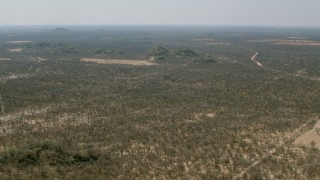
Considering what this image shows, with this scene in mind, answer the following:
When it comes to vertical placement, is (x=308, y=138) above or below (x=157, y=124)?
above

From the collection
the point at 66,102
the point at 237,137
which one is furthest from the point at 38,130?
the point at 237,137

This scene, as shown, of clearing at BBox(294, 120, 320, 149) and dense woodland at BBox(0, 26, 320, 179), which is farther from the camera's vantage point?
clearing at BBox(294, 120, 320, 149)

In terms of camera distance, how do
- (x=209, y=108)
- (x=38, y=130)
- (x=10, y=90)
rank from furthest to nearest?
(x=10, y=90) → (x=209, y=108) → (x=38, y=130)

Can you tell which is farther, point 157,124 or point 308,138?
point 157,124

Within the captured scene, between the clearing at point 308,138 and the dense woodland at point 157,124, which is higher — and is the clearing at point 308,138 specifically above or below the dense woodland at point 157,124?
above

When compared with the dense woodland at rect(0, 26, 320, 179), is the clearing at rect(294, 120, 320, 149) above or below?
above

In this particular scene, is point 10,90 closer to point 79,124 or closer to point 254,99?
point 79,124

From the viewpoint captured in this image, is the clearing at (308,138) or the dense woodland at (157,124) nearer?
the dense woodland at (157,124)

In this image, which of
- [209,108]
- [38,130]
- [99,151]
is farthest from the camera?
[209,108]
